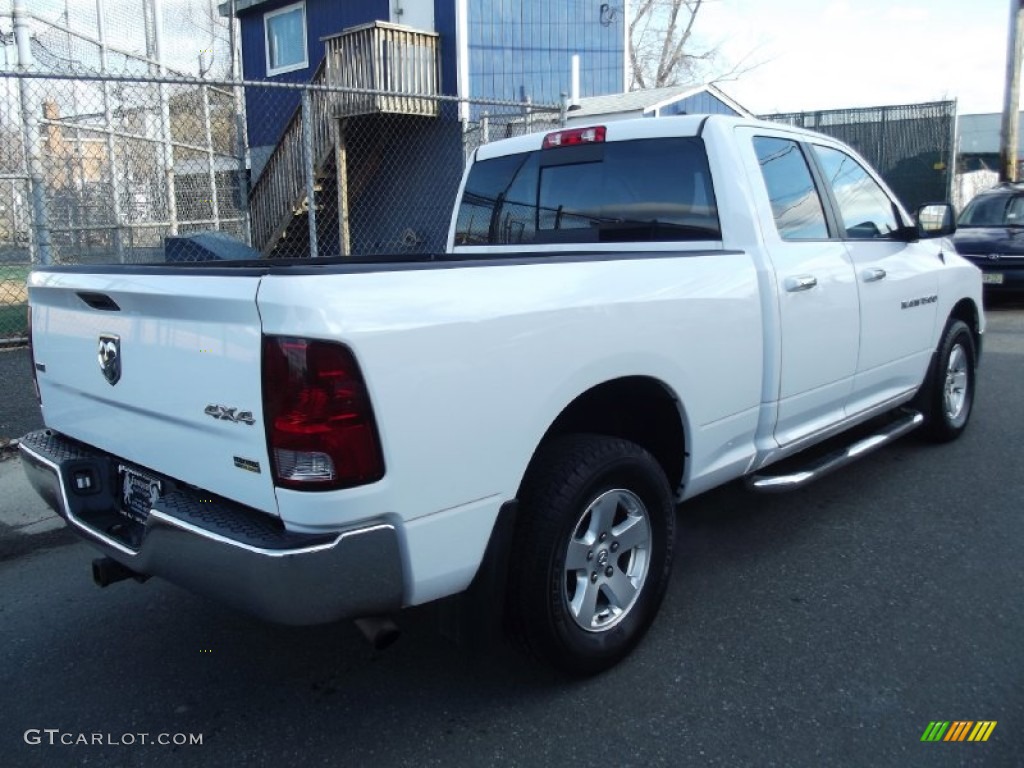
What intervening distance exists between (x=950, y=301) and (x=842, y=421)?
153 centimetres

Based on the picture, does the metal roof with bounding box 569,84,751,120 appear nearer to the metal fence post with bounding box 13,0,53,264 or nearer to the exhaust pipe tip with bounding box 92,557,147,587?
the metal fence post with bounding box 13,0,53,264

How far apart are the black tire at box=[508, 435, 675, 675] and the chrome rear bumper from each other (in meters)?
0.53

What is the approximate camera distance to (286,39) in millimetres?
17984

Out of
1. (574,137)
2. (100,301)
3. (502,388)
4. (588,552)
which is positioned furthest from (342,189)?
(502,388)

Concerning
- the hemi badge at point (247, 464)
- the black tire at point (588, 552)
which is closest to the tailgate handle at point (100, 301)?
the hemi badge at point (247, 464)

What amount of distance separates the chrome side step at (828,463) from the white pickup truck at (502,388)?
0.03m

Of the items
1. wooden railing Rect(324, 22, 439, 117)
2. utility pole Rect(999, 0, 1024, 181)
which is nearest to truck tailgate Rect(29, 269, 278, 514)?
wooden railing Rect(324, 22, 439, 117)

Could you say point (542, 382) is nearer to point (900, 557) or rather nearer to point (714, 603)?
point (714, 603)

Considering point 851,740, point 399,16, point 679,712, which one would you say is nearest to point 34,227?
point 679,712

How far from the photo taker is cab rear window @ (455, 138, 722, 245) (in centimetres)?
383

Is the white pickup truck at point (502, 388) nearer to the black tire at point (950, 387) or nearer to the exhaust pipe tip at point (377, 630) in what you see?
the exhaust pipe tip at point (377, 630)

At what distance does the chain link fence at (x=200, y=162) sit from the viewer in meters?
7.41

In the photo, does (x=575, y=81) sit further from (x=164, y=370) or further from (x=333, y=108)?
(x=164, y=370)

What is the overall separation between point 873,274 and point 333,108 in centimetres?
1118
